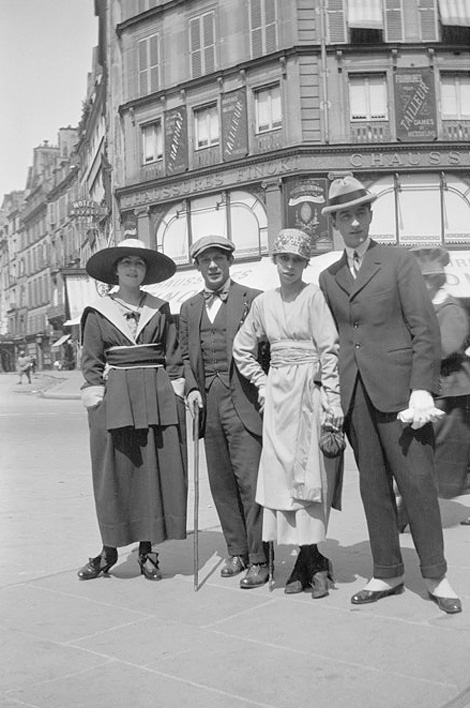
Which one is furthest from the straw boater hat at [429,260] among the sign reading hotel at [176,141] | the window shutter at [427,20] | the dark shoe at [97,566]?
the sign reading hotel at [176,141]

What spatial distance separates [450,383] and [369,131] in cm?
1955

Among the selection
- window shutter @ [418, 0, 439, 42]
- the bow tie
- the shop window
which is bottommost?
the bow tie

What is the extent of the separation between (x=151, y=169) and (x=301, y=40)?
6.58 metres

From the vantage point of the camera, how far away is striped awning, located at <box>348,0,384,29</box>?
24.3m

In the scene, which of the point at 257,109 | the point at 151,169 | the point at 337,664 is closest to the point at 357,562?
the point at 337,664

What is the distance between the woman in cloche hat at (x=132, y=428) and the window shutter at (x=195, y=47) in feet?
75.9

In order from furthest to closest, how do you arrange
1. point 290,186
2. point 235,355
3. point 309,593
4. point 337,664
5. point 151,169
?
point 151,169
point 290,186
point 235,355
point 309,593
point 337,664

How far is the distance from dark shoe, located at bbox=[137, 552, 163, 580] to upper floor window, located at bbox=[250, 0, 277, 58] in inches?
874

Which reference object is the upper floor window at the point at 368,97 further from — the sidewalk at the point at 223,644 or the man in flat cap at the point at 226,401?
the sidewalk at the point at 223,644

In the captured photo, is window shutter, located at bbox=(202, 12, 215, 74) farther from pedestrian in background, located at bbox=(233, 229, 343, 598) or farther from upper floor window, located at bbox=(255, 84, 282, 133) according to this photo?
pedestrian in background, located at bbox=(233, 229, 343, 598)

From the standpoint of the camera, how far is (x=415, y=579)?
4664 millimetres

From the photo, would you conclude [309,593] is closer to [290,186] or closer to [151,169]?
[290,186]

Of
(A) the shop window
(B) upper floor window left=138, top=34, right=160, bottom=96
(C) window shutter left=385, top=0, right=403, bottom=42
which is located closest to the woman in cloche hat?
(C) window shutter left=385, top=0, right=403, bottom=42

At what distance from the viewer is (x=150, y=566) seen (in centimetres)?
490
